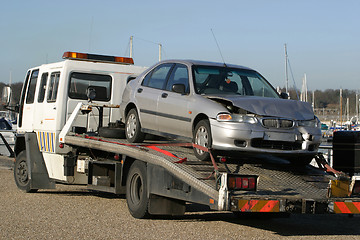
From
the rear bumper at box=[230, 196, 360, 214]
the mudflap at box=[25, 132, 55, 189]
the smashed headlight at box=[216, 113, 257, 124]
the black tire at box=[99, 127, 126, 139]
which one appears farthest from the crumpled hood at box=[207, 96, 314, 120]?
the mudflap at box=[25, 132, 55, 189]

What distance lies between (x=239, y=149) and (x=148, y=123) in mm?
2351

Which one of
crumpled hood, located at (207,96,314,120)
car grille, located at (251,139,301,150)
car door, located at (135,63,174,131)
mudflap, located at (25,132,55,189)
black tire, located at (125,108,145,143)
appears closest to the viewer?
car grille, located at (251,139,301,150)

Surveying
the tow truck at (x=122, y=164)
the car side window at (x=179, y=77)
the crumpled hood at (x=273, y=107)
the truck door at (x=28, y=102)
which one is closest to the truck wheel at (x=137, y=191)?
the tow truck at (x=122, y=164)

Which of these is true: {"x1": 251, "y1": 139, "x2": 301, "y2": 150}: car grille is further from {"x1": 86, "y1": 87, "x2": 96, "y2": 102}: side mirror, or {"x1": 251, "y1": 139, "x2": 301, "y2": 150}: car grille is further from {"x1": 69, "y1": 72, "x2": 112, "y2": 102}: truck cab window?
{"x1": 69, "y1": 72, "x2": 112, "y2": 102}: truck cab window

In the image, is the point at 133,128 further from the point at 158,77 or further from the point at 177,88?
the point at 177,88

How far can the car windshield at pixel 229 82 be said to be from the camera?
9.79 m

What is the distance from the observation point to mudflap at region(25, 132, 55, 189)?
43.1 ft

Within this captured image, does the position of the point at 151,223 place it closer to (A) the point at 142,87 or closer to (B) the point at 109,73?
(A) the point at 142,87

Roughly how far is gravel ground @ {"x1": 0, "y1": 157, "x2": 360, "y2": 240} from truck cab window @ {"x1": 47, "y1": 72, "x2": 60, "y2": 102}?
2180 millimetres

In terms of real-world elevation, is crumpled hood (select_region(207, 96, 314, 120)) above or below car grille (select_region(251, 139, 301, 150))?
above

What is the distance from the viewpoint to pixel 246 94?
1005 centimetres

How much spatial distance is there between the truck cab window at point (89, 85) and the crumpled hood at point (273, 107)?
4741mm

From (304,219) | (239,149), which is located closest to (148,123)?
(239,149)

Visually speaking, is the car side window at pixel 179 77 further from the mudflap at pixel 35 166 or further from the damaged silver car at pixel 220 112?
the mudflap at pixel 35 166
